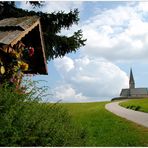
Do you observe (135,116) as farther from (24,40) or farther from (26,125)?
(26,125)

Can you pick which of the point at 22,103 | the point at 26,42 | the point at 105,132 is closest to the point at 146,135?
the point at 105,132

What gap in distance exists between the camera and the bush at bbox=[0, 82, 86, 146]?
6594mm

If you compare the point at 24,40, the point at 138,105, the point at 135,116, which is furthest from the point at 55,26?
the point at 138,105

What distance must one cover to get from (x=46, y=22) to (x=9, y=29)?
40.5ft

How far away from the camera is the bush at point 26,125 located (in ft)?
21.6

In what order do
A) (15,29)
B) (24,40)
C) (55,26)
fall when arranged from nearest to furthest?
(15,29), (24,40), (55,26)

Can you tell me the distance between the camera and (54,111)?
934cm

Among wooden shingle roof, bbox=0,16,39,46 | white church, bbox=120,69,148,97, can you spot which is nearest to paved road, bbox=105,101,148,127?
wooden shingle roof, bbox=0,16,39,46

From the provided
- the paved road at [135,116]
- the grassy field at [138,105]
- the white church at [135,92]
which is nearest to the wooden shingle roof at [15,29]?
the paved road at [135,116]

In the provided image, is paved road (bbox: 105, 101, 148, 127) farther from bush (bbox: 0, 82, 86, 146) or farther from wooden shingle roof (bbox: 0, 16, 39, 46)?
bush (bbox: 0, 82, 86, 146)

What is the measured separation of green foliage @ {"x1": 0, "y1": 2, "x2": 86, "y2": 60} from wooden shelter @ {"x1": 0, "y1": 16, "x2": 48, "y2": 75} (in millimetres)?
7859

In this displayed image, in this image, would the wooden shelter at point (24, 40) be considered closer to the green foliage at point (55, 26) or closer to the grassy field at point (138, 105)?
the green foliage at point (55, 26)

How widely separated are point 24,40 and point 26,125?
7.86 metres

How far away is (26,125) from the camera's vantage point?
273 inches
